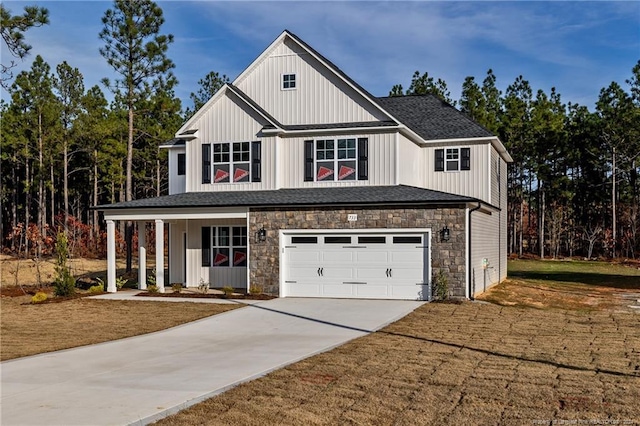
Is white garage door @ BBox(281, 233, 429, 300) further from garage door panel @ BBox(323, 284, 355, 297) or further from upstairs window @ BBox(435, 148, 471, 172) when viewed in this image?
upstairs window @ BBox(435, 148, 471, 172)

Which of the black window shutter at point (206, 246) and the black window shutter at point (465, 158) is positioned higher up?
the black window shutter at point (465, 158)

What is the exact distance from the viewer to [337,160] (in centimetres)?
2314

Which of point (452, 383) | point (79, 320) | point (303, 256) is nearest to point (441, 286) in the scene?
point (303, 256)

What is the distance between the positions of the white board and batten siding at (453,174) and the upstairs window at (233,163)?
17.9 ft

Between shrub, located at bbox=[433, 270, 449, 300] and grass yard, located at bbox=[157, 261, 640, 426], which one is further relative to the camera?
shrub, located at bbox=[433, 270, 449, 300]

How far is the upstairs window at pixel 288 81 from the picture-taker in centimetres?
2428

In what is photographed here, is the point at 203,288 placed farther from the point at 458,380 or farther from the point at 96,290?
the point at 458,380

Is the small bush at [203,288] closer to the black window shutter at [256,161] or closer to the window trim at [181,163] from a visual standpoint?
the black window shutter at [256,161]

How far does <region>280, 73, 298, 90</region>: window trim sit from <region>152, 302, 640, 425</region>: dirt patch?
12592mm

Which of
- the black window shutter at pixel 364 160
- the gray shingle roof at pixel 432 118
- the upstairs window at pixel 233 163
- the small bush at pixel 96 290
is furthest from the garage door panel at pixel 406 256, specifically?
the small bush at pixel 96 290

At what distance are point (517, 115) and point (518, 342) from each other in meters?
38.8

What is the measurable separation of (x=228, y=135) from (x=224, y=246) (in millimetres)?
4012

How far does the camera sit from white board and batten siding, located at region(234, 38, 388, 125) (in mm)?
23484

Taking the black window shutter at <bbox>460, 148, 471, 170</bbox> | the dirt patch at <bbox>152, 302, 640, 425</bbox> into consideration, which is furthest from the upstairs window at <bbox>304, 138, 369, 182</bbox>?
the dirt patch at <bbox>152, 302, 640, 425</bbox>
